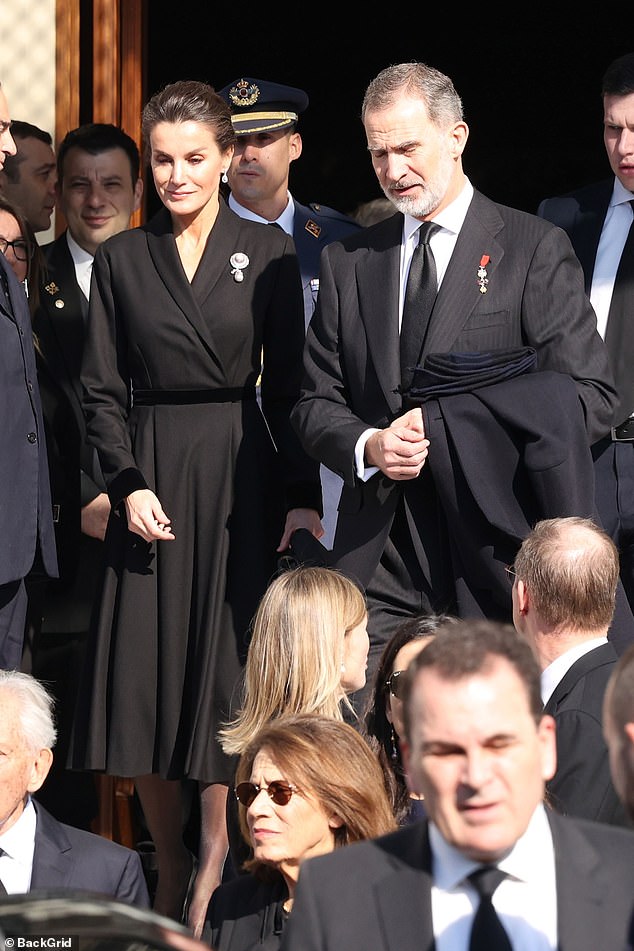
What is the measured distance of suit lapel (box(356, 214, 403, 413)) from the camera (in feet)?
13.2

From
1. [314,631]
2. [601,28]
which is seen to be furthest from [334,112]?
[314,631]

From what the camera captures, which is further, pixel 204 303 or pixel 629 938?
pixel 204 303

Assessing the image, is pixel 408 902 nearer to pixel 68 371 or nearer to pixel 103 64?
pixel 68 371

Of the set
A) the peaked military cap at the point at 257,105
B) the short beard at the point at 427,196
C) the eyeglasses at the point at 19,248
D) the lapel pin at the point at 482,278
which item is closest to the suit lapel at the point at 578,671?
the lapel pin at the point at 482,278

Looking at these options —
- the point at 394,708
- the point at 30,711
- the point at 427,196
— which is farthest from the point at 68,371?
the point at 394,708

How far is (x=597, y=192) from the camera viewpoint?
4672 mm

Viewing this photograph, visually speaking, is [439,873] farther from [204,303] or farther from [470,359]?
[204,303]

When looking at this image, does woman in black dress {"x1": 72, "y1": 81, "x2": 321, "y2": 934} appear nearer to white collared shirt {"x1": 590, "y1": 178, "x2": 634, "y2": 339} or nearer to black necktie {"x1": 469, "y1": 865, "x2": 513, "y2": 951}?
white collared shirt {"x1": 590, "y1": 178, "x2": 634, "y2": 339}

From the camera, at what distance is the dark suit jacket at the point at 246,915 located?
306cm

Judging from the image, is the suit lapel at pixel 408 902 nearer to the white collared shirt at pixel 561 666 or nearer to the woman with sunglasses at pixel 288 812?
the woman with sunglasses at pixel 288 812

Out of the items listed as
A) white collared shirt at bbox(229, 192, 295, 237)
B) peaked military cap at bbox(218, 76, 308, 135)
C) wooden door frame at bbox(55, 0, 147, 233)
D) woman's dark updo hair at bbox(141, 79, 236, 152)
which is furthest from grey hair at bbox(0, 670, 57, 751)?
wooden door frame at bbox(55, 0, 147, 233)

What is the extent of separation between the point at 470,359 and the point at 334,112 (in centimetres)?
384

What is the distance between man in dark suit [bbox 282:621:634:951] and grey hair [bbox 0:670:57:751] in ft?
5.14

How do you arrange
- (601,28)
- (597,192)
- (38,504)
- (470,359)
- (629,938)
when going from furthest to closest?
(601,28) → (597,192) → (38,504) → (470,359) → (629,938)
